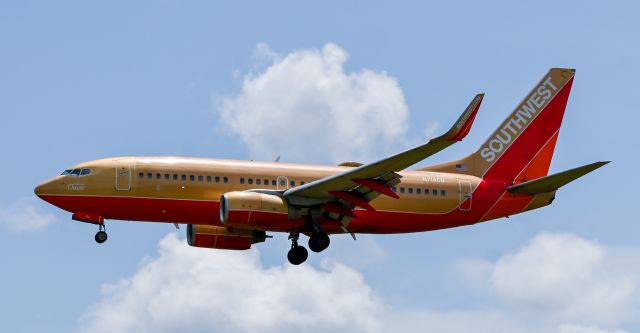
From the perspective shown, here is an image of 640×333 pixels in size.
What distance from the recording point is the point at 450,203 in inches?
2484

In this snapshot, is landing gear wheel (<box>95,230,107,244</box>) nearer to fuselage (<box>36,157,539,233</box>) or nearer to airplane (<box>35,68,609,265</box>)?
airplane (<box>35,68,609,265</box>)

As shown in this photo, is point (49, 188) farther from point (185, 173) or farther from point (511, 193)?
point (511, 193)

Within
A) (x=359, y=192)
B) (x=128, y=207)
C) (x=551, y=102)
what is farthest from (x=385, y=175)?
(x=551, y=102)

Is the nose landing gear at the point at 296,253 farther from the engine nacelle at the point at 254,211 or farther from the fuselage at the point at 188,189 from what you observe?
the engine nacelle at the point at 254,211

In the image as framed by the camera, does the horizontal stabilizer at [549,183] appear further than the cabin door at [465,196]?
No

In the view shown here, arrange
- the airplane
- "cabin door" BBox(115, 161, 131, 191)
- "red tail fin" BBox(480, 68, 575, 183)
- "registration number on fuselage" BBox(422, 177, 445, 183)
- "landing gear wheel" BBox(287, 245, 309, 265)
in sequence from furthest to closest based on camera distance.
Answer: "red tail fin" BBox(480, 68, 575, 183)
"registration number on fuselage" BBox(422, 177, 445, 183)
"landing gear wheel" BBox(287, 245, 309, 265)
"cabin door" BBox(115, 161, 131, 191)
the airplane

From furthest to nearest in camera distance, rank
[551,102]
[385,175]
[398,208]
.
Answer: [551,102], [398,208], [385,175]

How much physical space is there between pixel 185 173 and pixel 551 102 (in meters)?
19.6

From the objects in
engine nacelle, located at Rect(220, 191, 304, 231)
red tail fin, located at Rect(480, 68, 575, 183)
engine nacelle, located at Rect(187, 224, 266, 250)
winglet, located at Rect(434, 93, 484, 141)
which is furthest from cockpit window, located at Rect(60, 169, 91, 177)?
red tail fin, located at Rect(480, 68, 575, 183)

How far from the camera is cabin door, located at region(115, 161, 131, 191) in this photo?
59031mm

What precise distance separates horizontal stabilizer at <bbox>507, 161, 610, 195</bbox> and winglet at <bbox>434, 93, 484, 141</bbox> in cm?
889

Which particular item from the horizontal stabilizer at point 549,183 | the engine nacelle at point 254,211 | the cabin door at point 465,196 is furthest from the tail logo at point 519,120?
the engine nacelle at point 254,211

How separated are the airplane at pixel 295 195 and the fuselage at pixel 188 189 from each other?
1.6 inches

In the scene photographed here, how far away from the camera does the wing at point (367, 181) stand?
51.8 m
